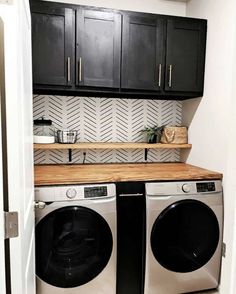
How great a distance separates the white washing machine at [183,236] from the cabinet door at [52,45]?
47.3 inches

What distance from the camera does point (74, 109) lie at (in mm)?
2541

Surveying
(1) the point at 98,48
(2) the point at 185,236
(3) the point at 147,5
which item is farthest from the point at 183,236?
(3) the point at 147,5

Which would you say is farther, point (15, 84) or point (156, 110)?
point (156, 110)

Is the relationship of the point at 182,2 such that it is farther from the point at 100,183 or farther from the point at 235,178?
the point at 235,178

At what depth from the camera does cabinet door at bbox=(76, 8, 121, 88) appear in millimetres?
2125

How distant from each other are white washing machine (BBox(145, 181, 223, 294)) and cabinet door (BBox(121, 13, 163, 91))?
3.16 feet

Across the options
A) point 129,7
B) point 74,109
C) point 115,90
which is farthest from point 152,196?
point 129,7

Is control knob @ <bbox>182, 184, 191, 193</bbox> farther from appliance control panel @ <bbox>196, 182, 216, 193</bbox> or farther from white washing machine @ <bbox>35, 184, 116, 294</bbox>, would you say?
white washing machine @ <bbox>35, 184, 116, 294</bbox>

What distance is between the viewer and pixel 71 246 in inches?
72.2

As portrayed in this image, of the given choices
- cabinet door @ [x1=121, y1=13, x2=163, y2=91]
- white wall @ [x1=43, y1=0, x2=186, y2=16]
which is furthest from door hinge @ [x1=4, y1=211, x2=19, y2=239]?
white wall @ [x1=43, y1=0, x2=186, y2=16]

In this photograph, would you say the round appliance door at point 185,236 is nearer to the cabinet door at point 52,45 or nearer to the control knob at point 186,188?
the control knob at point 186,188

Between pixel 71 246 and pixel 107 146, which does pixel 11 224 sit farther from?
pixel 107 146

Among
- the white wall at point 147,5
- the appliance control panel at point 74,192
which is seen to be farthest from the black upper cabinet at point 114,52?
→ the appliance control panel at point 74,192

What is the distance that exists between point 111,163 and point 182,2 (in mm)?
1889
